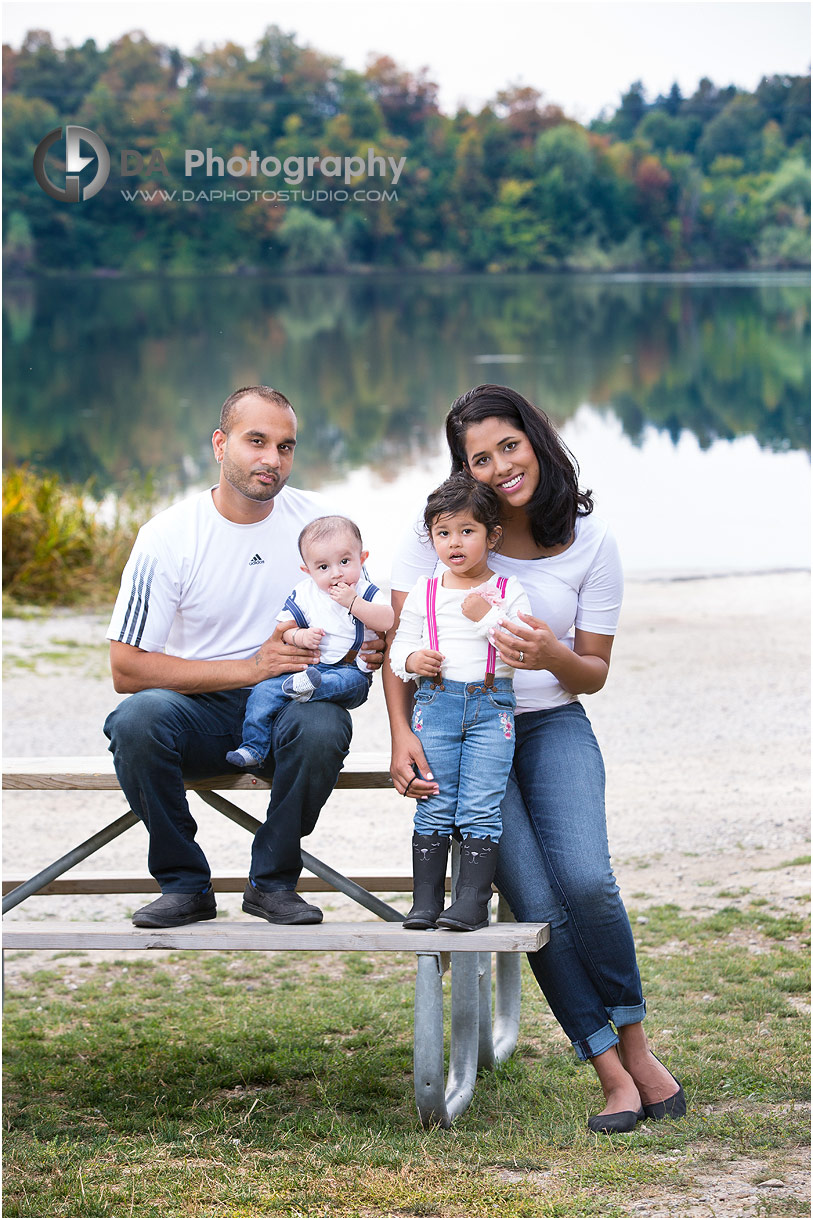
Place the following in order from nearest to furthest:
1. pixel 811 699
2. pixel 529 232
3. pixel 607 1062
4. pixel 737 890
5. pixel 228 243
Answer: pixel 607 1062, pixel 737 890, pixel 811 699, pixel 228 243, pixel 529 232

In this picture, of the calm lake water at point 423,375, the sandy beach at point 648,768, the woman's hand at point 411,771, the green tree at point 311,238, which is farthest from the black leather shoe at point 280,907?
the green tree at point 311,238

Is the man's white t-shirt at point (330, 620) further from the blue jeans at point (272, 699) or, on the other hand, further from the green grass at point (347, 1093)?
the green grass at point (347, 1093)

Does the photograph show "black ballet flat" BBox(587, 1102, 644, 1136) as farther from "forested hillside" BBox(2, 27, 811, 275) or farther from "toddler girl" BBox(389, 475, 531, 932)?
"forested hillside" BBox(2, 27, 811, 275)

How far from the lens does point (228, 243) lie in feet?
74.3

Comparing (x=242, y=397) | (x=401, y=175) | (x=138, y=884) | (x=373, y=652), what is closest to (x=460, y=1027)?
(x=373, y=652)

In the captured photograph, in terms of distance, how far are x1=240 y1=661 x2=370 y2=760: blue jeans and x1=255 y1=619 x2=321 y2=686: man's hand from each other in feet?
0.07

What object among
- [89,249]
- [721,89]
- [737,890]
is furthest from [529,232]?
[737,890]

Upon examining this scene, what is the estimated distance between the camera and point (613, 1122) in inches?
110

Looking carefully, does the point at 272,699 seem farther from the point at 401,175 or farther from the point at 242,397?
the point at 401,175

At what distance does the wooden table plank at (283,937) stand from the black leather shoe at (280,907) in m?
0.03

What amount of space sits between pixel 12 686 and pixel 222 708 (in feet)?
17.5

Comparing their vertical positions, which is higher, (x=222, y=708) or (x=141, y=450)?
(x=141, y=450)

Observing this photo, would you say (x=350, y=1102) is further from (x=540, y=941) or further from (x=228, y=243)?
(x=228, y=243)
